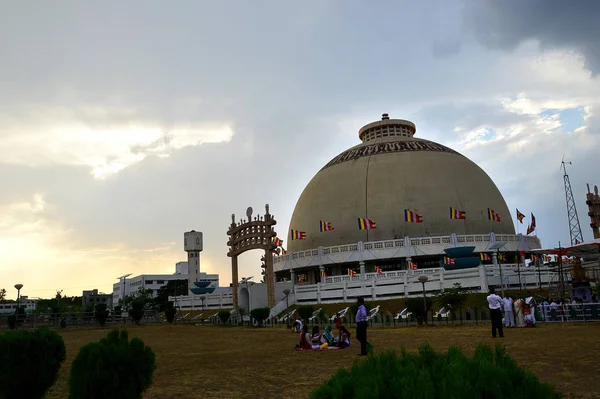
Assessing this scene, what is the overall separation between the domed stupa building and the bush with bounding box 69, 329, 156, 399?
3977 cm

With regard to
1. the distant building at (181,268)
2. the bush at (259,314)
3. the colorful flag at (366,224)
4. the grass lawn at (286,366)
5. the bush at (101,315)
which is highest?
the distant building at (181,268)

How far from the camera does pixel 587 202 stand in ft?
209

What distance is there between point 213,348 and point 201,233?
69.0 metres

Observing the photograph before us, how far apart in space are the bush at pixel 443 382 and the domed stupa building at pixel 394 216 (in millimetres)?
43140

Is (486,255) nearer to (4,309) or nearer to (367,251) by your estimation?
(367,251)

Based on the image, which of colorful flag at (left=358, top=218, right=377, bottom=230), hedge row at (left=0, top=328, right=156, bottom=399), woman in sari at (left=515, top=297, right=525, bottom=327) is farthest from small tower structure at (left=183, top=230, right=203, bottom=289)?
hedge row at (left=0, top=328, right=156, bottom=399)

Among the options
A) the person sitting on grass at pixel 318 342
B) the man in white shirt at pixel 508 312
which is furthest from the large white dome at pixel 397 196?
the person sitting on grass at pixel 318 342

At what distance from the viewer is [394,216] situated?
53.8 m

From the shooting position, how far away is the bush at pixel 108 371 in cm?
709

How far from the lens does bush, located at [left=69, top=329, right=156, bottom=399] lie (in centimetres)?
709

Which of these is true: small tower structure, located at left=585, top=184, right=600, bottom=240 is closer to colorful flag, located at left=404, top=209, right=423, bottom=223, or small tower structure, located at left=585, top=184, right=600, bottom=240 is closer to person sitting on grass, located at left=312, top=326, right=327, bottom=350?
colorful flag, located at left=404, top=209, right=423, bottom=223

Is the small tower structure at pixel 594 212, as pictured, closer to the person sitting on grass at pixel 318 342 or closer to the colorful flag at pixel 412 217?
the colorful flag at pixel 412 217

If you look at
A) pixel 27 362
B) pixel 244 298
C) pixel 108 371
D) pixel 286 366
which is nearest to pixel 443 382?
pixel 108 371

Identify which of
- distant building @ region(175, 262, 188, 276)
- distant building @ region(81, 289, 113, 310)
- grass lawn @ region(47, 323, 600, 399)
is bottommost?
grass lawn @ region(47, 323, 600, 399)
